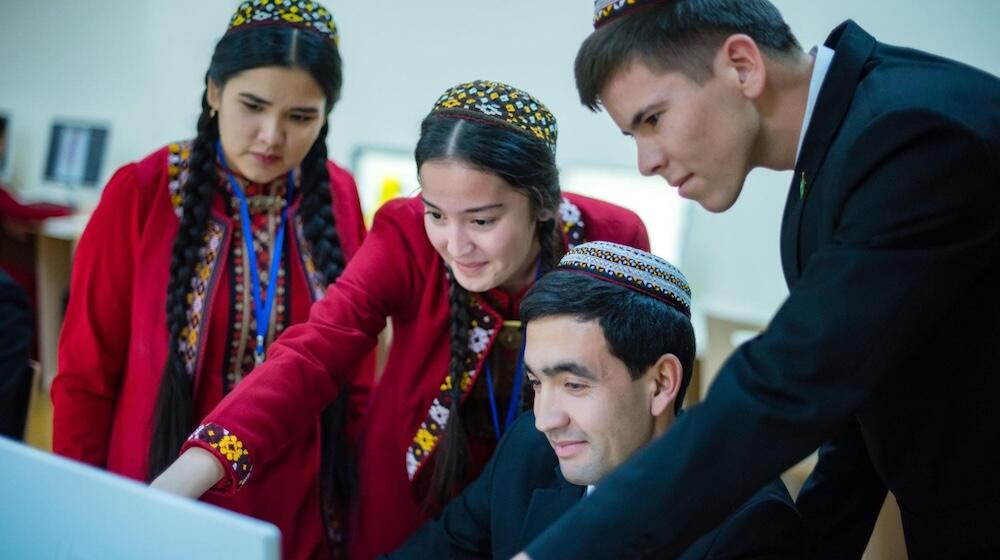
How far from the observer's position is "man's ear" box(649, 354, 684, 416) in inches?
56.3

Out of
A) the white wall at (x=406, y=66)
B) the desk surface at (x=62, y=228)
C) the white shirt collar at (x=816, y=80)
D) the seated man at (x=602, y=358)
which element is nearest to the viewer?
the white shirt collar at (x=816, y=80)

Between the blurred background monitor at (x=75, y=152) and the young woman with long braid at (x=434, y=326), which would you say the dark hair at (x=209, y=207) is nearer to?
the young woman with long braid at (x=434, y=326)

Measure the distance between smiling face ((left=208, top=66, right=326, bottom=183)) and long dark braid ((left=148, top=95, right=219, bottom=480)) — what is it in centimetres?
6

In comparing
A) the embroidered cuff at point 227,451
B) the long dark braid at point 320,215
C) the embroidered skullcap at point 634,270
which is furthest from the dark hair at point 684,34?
the long dark braid at point 320,215

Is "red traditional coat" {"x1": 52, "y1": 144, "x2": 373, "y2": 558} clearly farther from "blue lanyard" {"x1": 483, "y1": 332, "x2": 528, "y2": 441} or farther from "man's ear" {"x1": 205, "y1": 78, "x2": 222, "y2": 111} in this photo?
"blue lanyard" {"x1": 483, "y1": 332, "x2": 528, "y2": 441}

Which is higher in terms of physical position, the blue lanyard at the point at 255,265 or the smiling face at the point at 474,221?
the smiling face at the point at 474,221

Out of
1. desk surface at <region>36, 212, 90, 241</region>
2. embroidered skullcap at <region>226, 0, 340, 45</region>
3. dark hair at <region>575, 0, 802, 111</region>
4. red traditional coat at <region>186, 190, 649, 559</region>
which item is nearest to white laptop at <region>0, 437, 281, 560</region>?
red traditional coat at <region>186, 190, 649, 559</region>

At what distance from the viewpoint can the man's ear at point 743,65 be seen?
109cm

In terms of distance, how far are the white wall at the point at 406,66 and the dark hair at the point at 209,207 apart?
217 cm

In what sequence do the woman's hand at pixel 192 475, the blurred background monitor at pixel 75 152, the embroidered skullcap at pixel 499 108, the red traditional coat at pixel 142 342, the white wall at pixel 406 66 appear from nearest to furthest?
the woman's hand at pixel 192 475 < the embroidered skullcap at pixel 499 108 < the red traditional coat at pixel 142 342 < the white wall at pixel 406 66 < the blurred background monitor at pixel 75 152

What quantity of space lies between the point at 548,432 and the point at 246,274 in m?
0.67

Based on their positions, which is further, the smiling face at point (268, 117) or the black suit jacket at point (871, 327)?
the smiling face at point (268, 117)

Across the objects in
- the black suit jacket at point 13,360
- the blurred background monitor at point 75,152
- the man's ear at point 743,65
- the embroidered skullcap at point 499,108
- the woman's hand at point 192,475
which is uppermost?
the man's ear at point 743,65

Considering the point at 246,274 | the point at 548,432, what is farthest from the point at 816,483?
the point at 246,274
